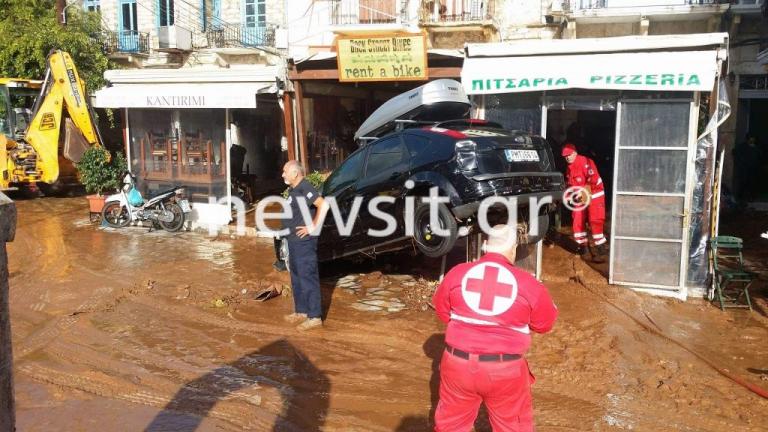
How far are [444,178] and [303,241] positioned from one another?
1607mm

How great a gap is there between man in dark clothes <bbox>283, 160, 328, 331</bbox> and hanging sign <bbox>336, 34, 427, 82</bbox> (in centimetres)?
532

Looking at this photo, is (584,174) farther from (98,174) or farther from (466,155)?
(98,174)

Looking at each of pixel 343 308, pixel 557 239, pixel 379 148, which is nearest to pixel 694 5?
pixel 557 239

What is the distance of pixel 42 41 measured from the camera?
18.6 metres

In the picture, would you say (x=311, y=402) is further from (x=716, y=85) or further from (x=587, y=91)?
(x=716, y=85)

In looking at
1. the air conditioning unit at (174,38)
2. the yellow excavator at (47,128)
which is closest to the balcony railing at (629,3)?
the air conditioning unit at (174,38)

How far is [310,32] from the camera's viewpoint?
58.1 ft

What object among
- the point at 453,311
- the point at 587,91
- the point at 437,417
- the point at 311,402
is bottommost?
Answer: the point at 311,402

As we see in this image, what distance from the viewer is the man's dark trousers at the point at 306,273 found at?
6961 mm

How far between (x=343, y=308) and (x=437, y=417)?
4200 millimetres

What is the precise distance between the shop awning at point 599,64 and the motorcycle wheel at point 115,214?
7727 millimetres

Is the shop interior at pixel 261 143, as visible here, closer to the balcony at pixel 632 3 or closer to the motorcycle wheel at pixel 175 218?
the motorcycle wheel at pixel 175 218

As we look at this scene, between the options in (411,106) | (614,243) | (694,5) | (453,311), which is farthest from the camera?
(694,5)

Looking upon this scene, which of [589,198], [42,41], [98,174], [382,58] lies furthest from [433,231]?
[42,41]
